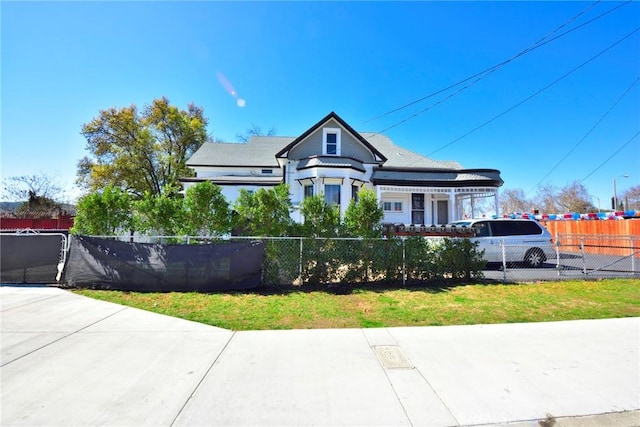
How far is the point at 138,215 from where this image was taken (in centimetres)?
877

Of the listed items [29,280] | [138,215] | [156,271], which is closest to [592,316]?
[156,271]

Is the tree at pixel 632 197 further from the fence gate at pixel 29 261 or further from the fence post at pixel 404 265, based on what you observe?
the fence gate at pixel 29 261

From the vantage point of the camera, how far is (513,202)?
63.7m

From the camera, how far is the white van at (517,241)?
34.8 feet

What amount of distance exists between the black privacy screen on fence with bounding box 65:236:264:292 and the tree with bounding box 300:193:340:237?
1.43 m

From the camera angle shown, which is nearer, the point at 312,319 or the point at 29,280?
the point at 312,319

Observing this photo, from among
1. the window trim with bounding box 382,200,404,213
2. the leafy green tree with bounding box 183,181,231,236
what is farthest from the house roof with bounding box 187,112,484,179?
the leafy green tree with bounding box 183,181,231,236

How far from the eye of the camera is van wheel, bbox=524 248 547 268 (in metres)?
10.7

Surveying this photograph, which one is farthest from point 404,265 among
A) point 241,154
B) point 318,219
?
point 241,154

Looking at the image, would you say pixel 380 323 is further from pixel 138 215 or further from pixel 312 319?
pixel 138 215

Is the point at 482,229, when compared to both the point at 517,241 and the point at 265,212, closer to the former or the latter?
the point at 517,241

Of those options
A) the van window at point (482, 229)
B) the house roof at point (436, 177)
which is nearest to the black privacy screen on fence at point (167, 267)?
the van window at point (482, 229)

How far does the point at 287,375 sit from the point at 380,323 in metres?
2.44

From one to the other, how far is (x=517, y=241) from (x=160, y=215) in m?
12.2
